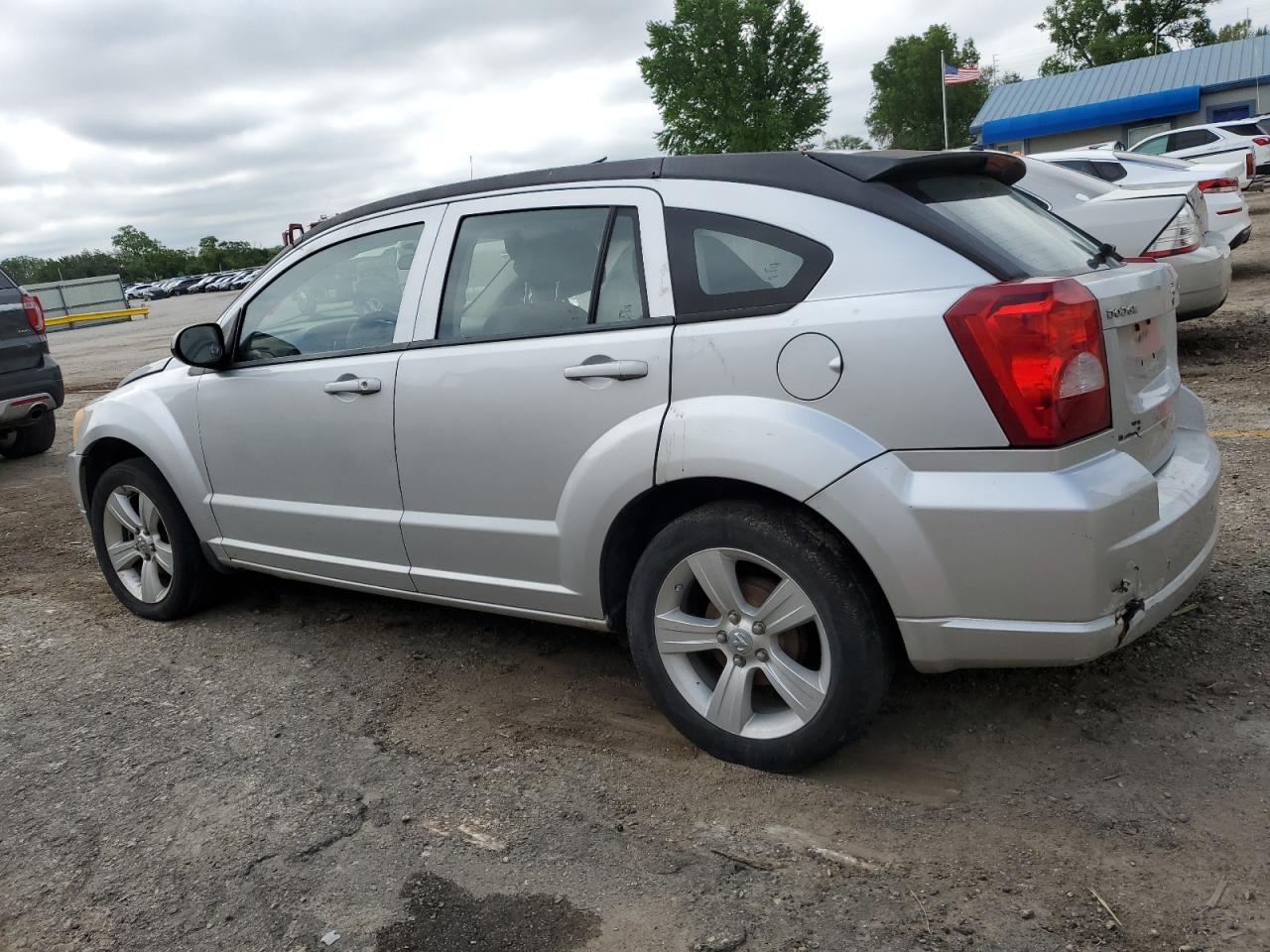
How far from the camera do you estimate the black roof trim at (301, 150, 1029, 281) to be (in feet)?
9.21

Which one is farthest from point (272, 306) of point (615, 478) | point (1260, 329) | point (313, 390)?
point (1260, 329)

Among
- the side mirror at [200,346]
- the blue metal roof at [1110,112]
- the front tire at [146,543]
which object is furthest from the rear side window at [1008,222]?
the blue metal roof at [1110,112]

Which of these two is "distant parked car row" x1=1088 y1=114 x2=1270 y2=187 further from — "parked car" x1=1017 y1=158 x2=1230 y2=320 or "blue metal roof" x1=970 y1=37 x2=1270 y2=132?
"blue metal roof" x1=970 y1=37 x2=1270 y2=132

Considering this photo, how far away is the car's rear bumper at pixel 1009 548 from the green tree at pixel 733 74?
63.2 metres

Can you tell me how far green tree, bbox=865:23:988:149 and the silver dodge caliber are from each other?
91.1m

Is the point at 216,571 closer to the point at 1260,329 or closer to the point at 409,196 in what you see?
the point at 409,196

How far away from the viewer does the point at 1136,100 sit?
1987 inches

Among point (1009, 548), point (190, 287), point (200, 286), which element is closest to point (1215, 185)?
point (1009, 548)

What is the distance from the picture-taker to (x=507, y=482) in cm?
346

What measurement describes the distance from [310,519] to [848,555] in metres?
2.14

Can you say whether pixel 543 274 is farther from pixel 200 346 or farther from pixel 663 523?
pixel 200 346

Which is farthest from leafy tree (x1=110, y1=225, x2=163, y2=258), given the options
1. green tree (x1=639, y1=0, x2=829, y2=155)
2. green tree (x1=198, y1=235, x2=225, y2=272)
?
green tree (x1=639, y1=0, x2=829, y2=155)

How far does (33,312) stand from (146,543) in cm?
488

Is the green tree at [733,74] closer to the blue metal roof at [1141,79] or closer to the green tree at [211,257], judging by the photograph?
the blue metal roof at [1141,79]
